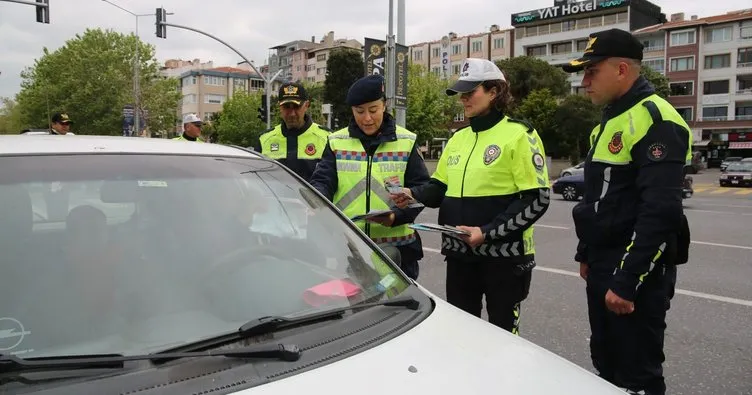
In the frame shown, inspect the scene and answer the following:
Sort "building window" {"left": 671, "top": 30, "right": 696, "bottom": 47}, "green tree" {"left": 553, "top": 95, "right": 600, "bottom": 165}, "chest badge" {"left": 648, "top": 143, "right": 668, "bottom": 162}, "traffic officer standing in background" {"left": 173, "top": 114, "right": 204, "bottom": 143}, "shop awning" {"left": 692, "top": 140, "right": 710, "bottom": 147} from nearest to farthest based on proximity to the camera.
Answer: "chest badge" {"left": 648, "top": 143, "right": 668, "bottom": 162}, "traffic officer standing in background" {"left": 173, "top": 114, "right": 204, "bottom": 143}, "green tree" {"left": 553, "top": 95, "right": 600, "bottom": 165}, "shop awning" {"left": 692, "top": 140, "right": 710, "bottom": 147}, "building window" {"left": 671, "top": 30, "right": 696, "bottom": 47}

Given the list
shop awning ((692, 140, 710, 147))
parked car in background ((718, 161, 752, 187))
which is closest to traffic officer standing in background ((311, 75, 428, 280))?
parked car in background ((718, 161, 752, 187))

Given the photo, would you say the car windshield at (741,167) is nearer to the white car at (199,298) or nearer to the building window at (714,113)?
the building window at (714,113)

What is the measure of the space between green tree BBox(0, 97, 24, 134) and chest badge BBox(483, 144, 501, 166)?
8186 cm

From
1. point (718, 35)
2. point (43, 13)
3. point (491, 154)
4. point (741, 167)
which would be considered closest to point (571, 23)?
point (718, 35)

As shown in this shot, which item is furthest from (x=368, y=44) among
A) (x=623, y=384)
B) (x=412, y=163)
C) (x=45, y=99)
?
(x=45, y=99)

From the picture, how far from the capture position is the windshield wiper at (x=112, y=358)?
1283 millimetres

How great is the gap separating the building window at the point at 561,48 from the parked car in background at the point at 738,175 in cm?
4401

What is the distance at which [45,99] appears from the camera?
5516cm

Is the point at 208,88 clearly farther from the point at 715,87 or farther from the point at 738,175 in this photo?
the point at 738,175

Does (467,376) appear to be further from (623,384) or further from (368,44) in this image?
(368,44)

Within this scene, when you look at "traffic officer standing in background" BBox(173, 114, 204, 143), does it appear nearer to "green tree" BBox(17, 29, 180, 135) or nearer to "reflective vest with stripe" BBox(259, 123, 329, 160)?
"reflective vest with stripe" BBox(259, 123, 329, 160)

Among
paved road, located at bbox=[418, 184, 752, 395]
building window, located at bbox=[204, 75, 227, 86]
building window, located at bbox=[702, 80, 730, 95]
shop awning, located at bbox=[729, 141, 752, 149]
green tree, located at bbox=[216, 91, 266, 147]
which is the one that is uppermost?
building window, located at bbox=[204, 75, 227, 86]

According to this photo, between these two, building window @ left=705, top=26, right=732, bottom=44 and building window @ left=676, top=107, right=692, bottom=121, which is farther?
building window @ left=676, top=107, right=692, bottom=121

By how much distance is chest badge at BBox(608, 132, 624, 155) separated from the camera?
2.58 meters
